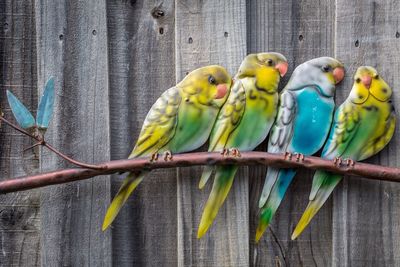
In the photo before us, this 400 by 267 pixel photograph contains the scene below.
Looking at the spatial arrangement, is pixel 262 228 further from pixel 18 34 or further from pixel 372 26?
pixel 18 34

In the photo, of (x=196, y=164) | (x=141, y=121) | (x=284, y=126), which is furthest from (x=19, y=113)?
(x=284, y=126)

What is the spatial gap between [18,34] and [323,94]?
0.81 m

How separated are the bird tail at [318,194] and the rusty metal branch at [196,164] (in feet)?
0.13

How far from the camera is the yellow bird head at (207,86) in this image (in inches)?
62.9

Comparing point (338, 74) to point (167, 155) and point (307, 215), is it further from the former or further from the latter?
point (167, 155)

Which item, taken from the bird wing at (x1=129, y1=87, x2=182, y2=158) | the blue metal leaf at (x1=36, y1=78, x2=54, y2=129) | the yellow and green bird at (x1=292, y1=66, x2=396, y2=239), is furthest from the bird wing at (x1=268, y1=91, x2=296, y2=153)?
the blue metal leaf at (x1=36, y1=78, x2=54, y2=129)

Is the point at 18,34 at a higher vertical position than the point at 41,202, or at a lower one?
higher

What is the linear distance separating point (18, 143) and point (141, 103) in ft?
1.12

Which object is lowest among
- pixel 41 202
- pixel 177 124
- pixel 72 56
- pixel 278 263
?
pixel 278 263

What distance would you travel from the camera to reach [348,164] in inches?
62.7

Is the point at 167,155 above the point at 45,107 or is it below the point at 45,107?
below

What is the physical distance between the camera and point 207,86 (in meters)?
1.60

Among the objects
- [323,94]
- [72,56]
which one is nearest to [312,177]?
[323,94]

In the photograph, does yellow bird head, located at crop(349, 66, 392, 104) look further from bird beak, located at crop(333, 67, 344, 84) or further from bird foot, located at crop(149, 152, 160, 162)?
bird foot, located at crop(149, 152, 160, 162)
